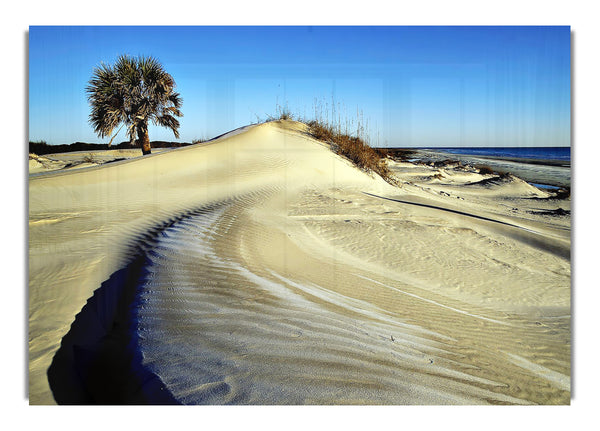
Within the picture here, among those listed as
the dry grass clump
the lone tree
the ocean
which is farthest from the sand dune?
the dry grass clump

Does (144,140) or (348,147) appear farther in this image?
(348,147)

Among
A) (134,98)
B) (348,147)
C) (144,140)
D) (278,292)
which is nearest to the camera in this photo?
(278,292)

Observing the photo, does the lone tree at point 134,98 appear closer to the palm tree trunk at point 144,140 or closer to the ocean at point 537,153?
the palm tree trunk at point 144,140

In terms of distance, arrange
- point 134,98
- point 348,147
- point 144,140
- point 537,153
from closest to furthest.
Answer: point 537,153 < point 144,140 < point 134,98 < point 348,147

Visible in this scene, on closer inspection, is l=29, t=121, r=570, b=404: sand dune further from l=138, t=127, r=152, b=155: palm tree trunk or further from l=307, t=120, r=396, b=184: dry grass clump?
l=307, t=120, r=396, b=184: dry grass clump

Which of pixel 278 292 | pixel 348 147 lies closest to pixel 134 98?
pixel 348 147

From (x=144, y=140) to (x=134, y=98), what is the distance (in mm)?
1615

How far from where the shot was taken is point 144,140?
17.9 ft

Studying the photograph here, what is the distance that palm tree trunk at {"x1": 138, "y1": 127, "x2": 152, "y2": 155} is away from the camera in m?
5.42

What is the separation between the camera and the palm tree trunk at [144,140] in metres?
5.42

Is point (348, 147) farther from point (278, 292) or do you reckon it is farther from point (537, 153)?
point (278, 292)

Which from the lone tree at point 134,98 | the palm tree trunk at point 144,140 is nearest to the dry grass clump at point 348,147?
the lone tree at point 134,98
